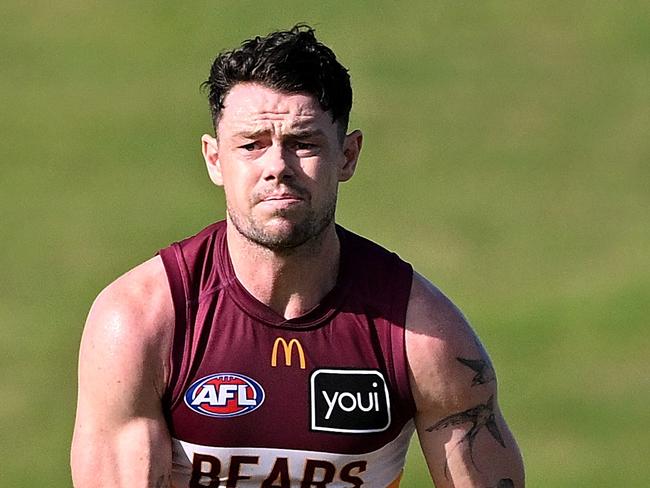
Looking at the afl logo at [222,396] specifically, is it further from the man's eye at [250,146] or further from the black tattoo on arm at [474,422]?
the man's eye at [250,146]

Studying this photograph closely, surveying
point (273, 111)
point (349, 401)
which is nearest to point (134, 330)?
point (349, 401)

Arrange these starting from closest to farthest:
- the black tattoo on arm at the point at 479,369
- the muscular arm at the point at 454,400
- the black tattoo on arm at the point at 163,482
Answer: the black tattoo on arm at the point at 163,482, the muscular arm at the point at 454,400, the black tattoo on arm at the point at 479,369

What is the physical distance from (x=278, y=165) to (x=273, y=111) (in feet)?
0.76

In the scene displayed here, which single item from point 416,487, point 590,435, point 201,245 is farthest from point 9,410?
point 201,245

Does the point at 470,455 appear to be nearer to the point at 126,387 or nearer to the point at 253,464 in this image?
the point at 253,464

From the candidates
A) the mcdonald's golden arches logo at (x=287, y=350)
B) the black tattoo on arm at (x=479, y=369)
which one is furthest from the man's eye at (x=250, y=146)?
the black tattoo on arm at (x=479, y=369)

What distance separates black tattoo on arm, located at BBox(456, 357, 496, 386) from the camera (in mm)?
8578

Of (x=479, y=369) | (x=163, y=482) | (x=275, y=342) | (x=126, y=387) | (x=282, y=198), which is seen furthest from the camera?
(x=479, y=369)

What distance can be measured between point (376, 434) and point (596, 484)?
8.50m

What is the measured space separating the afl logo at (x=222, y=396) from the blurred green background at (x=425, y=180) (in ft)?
25.0

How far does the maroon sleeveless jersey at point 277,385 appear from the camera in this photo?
839cm

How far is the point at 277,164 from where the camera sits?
26.8 feet

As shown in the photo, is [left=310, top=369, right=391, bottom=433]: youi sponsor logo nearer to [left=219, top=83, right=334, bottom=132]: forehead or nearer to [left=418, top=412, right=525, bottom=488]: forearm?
[left=418, top=412, right=525, bottom=488]: forearm

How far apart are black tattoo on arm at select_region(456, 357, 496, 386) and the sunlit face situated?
0.83m
